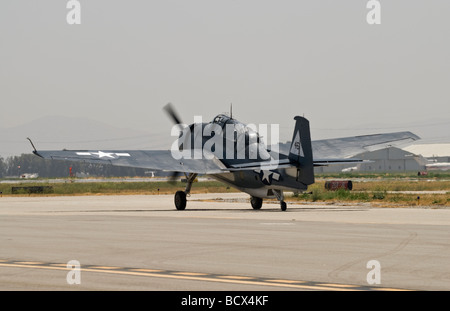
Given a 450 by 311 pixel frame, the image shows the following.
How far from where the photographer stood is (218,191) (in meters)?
75.4

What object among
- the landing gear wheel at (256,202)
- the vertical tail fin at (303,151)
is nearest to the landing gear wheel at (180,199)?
the landing gear wheel at (256,202)

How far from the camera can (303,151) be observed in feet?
120

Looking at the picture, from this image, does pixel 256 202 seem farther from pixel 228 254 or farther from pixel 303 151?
pixel 228 254

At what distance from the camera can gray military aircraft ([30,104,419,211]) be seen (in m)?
36.8

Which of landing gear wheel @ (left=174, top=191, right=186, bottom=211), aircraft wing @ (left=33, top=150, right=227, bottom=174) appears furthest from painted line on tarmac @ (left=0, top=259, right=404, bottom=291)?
landing gear wheel @ (left=174, top=191, right=186, bottom=211)

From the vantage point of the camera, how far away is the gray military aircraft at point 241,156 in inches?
1451

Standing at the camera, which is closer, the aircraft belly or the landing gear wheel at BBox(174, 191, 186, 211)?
the aircraft belly

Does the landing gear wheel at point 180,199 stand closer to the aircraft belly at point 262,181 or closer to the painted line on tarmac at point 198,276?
the aircraft belly at point 262,181

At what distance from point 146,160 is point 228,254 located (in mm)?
24382

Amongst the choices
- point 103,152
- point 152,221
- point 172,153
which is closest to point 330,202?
point 172,153

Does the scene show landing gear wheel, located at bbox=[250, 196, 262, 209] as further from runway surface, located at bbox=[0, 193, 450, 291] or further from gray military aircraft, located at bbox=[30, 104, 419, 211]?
runway surface, located at bbox=[0, 193, 450, 291]

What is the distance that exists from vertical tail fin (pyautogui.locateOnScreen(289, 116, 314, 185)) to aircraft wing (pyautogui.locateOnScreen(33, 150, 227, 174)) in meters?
4.54
